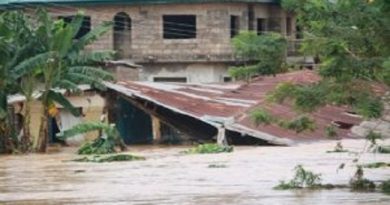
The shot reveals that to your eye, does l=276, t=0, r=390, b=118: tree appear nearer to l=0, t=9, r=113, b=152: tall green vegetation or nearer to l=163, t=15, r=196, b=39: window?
l=0, t=9, r=113, b=152: tall green vegetation

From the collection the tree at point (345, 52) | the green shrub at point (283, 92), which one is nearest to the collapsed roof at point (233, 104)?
the green shrub at point (283, 92)

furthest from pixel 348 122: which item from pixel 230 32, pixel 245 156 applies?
pixel 230 32

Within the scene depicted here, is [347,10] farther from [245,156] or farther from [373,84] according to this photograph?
[245,156]

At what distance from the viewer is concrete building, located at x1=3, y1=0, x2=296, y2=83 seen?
46500 mm

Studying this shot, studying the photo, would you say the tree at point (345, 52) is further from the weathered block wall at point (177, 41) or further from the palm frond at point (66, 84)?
the weathered block wall at point (177, 41)

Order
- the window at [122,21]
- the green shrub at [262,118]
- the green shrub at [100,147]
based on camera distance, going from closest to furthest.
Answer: the green shrub at [262,118], the green shrub at [100,147], the window at [122,21]

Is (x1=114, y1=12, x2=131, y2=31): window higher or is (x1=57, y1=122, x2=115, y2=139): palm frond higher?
(x1=114, y1=12, x2=131, y2=31): window

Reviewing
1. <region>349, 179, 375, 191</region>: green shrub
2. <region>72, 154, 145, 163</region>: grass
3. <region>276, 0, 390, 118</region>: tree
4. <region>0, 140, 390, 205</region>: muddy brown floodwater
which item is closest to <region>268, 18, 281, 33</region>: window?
<region>0, 140, 390, 205</region>: muddy brown floodwater

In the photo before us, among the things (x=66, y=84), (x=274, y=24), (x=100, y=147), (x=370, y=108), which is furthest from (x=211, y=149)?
(x=274, y=24)

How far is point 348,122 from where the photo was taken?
35.3 meters

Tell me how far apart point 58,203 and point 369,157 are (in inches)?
434

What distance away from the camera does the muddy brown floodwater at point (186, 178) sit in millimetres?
16828

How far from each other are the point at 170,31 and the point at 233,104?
12.3 meters

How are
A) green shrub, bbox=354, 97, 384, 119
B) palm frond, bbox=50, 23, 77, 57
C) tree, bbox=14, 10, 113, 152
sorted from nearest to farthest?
green shrub, bbox=354, 97, 384, 119 < tree, bbox=14, 10, 113, 152 < palm frond, bbox=50, 23, 77, 57
